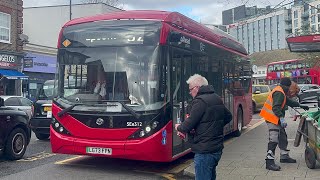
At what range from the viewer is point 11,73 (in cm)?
2627

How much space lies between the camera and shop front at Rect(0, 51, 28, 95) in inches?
1015

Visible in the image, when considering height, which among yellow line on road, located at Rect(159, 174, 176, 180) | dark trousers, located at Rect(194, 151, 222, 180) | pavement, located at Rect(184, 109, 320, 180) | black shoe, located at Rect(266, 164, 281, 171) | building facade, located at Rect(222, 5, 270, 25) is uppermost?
building facade, located at Rect(222, 5, 270, 25)

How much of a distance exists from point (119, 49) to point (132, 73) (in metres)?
0.56

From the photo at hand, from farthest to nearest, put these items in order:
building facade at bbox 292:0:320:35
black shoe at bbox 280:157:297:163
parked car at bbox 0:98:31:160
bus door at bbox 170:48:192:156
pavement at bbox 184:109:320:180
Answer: building facade at bbox 292:0:320:35 < parked car at bbox 0:98:31:160 < black shoe at bbox 280:157:297:163 < bus door at bbox 170:48:192:156 < pavement at bbox 184:109:320:180

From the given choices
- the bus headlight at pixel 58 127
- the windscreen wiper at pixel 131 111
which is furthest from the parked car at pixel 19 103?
the windscreen wiper at pixel 131 111

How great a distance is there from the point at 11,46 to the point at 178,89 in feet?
70.2

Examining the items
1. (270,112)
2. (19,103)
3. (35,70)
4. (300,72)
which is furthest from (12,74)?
(300,72)

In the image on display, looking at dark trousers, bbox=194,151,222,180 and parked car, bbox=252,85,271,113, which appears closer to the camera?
dark trousers, bbox=194,151,222,180

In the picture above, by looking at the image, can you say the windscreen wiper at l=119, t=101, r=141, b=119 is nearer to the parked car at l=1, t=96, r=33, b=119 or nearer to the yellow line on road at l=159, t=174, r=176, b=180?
the yellow line on road at l=159, t=174, r=176, b=180

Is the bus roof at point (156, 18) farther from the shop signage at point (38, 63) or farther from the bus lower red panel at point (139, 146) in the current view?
the shop signage at point (38, 63)

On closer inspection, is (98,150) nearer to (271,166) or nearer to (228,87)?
(271,166)

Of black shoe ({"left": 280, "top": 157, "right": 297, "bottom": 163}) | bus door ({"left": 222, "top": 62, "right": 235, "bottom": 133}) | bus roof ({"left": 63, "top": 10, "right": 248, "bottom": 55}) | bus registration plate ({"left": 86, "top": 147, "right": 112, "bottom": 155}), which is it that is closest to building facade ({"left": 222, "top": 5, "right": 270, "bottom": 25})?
bus door ({"left": 222, "top": 62, "right": 235, "bottom": 133})

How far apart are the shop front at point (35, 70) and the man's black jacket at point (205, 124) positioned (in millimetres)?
25112

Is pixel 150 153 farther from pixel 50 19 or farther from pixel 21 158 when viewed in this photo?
pixel 50 19
